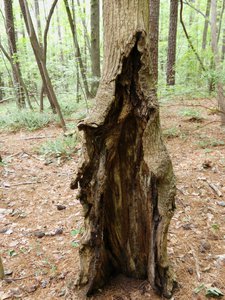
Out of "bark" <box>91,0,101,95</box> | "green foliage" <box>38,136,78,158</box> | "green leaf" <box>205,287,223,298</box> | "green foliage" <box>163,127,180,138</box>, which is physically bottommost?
"green leaf" <box>205,287,223,298</box>

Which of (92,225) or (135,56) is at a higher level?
(135,56)

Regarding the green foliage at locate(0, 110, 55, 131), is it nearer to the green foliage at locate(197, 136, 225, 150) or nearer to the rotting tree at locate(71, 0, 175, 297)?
the green foliage at locate(197, 136, 225, 150)

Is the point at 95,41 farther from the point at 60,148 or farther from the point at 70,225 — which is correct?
the point at 70,225

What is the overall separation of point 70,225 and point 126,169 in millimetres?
1851

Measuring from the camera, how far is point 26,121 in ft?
30.2

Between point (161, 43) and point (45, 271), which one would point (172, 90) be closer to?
point (45, 271)

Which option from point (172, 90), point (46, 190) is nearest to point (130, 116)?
point (46, 190)

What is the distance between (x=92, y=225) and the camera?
7.41 ft

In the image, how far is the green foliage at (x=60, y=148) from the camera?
6.19 metres

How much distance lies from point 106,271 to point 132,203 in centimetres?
86

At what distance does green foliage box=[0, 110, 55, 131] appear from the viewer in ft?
29.6

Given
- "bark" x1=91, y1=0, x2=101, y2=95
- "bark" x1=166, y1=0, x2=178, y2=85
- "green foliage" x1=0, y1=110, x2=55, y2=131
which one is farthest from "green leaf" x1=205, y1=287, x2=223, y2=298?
"bark" x1=91, y1=0, x2=101, y2=95

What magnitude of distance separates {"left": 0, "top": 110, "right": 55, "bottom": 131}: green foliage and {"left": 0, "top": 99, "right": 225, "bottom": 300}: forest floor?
2831 mm

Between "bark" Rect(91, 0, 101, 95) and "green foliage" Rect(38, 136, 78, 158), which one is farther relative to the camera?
"bark" Rect(91, 0, 101, 95)
